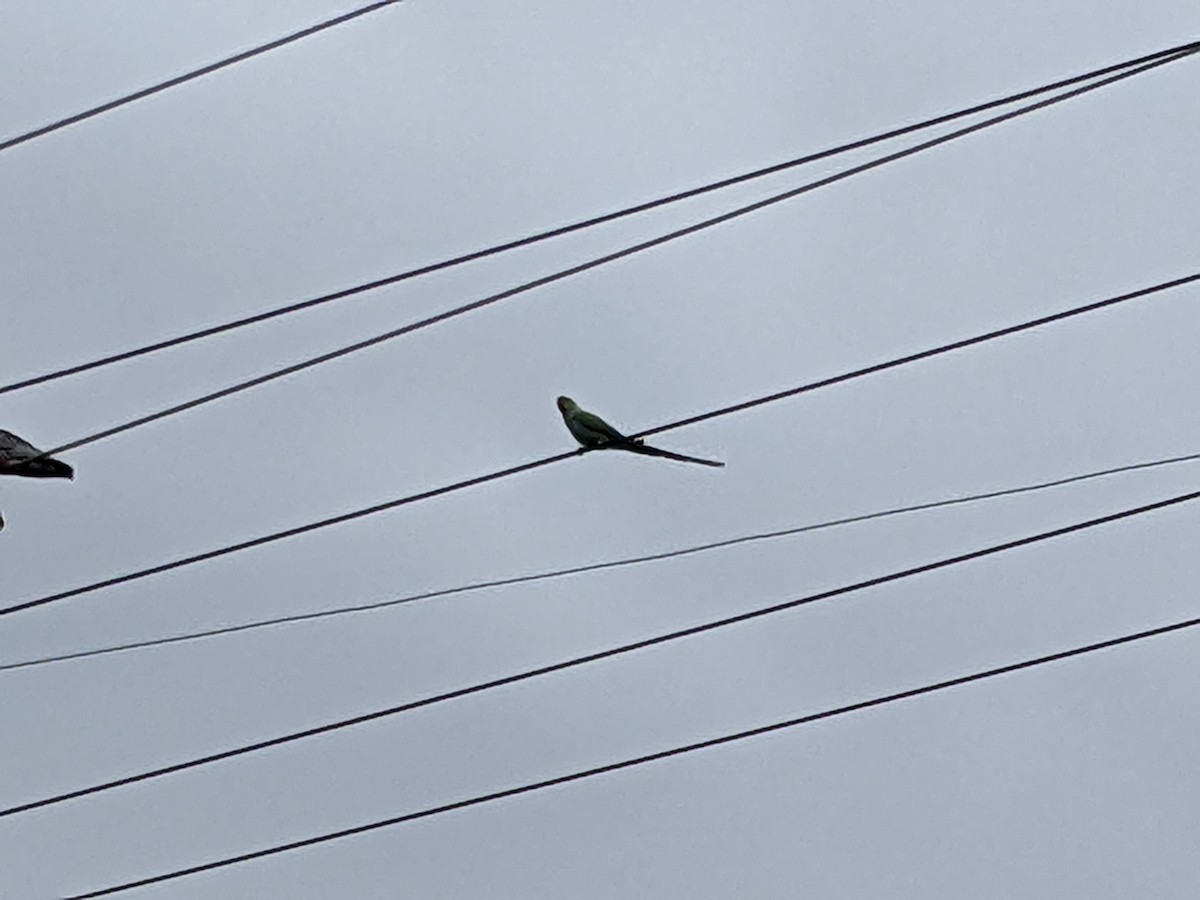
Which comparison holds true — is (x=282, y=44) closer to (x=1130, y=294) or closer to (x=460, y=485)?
(x=460, y=485)

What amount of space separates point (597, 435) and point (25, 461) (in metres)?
6.08

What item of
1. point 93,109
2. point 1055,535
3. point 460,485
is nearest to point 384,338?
point 460,485

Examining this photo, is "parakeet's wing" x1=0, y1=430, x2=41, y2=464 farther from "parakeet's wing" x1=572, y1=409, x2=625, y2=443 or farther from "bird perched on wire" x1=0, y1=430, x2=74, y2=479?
"parakeet's wing" x1=572, y1=409, x2=625, y2=443

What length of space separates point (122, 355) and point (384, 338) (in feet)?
4.72

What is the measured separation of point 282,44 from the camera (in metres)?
14.0

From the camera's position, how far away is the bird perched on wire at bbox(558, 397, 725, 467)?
60.1 ft

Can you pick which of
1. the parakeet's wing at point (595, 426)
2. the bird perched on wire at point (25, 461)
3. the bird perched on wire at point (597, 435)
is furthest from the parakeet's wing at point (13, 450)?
the parakeet's wing at point (595, 426)

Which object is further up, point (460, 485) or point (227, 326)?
point (227, 326)

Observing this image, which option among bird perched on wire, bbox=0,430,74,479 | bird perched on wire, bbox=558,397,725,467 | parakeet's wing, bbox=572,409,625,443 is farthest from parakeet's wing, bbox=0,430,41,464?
parakeet's wing, bbox=572,409,625,443

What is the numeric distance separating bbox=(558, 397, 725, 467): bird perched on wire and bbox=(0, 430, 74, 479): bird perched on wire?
3.31 m

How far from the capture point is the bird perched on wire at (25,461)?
14.9m

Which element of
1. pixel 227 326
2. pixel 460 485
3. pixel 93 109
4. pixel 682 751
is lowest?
pixel 682 751

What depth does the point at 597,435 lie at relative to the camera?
2020 centimetres

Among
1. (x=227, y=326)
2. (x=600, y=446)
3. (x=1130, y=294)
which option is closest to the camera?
(x=1130, y=294)
